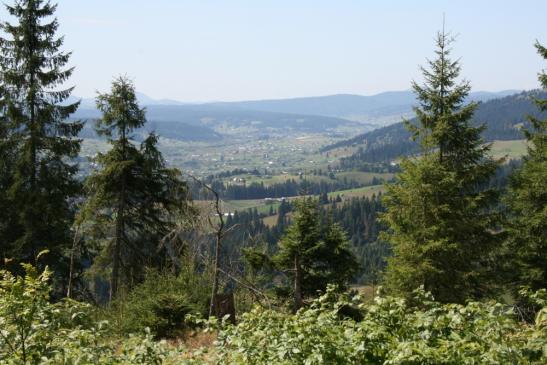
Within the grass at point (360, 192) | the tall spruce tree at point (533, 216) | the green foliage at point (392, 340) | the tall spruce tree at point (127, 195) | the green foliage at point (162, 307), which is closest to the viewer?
the green foliage at point (392, 340)

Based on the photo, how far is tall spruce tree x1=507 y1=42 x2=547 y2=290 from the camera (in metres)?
16.6

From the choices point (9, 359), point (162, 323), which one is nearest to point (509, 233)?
point (162, 323)

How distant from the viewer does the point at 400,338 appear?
5.11m

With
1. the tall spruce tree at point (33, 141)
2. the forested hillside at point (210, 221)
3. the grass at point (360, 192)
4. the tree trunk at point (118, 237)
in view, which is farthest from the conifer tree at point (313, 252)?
the grass at point (360, 192)

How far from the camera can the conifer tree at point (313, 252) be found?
1706cm

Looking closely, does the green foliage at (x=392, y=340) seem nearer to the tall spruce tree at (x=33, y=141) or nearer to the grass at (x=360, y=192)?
the tall spruce tree at (x=33, y=141)

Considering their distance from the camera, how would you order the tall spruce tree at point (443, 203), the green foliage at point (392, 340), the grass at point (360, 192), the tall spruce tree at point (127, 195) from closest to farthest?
1. the green foliage at point (392, 340)
2. the tall spruce tree at point (443, 203)
3. the tall spruce tree at point (127, 195)
4. the grass at point (360, 192)

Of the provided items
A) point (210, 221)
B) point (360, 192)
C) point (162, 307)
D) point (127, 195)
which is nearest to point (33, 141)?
point (127, 195)

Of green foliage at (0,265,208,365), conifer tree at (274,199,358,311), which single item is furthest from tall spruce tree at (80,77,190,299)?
green foliage at (0,265,208,365)

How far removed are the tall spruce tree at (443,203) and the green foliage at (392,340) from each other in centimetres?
874

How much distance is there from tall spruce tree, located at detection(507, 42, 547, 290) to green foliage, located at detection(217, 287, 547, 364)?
43.1ft

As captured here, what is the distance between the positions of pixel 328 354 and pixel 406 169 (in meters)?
11.5

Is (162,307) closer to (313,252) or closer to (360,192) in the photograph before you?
(313,252)

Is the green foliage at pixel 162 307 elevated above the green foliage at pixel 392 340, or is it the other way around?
the green foliage at pixel 392 340
